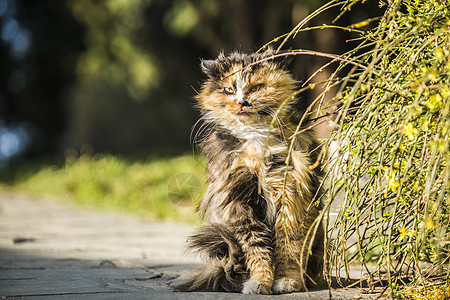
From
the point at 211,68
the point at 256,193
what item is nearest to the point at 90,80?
the point at 211,68

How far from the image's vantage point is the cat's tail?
1.97m

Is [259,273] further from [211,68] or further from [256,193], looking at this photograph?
[211,68]

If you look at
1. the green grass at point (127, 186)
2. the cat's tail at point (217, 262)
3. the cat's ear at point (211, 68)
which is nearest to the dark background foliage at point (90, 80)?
the green grass at point (127, 186)

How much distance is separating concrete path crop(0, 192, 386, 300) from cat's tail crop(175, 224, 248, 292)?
5.4 inches

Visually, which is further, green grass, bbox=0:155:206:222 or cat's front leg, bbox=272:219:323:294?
green grass, bbox=0:155:206:222

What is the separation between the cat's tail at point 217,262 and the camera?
1968mm

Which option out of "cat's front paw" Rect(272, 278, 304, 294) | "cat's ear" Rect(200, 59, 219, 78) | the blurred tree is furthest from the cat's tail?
the blurred tree

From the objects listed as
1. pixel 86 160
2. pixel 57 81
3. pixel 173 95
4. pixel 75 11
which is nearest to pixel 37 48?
pixel 57 81

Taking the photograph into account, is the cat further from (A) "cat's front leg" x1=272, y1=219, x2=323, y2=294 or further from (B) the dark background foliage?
(B) the dark background foliage

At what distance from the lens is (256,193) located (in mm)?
2057

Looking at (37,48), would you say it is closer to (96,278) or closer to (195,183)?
(195,183)

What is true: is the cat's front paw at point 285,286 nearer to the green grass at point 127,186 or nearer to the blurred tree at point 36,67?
the green grass at point 127,186

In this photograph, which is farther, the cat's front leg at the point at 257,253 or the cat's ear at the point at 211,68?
the cat's ear at the point at 211,68

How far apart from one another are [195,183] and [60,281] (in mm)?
4329
